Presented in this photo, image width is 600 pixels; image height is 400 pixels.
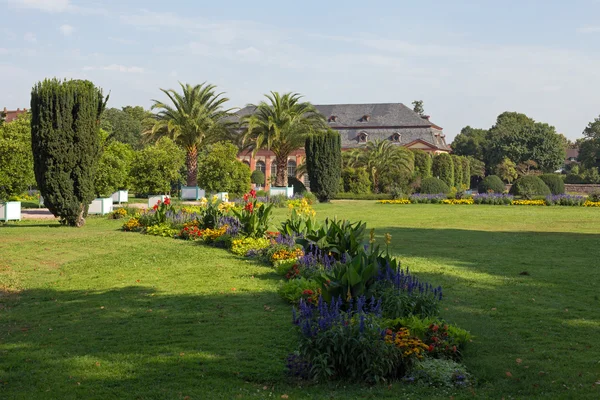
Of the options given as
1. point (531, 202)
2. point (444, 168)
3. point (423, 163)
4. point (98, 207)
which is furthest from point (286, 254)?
point (444, 168)

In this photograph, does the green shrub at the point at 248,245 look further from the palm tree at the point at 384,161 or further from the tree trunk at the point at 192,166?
the palm tree at the point at 384,161

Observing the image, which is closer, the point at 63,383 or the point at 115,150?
the point at 63,383

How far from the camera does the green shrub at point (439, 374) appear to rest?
529 centimetres

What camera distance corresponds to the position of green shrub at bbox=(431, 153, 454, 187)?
61.2 metres

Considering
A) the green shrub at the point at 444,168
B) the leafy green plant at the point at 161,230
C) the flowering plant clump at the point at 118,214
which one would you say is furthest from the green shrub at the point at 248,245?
the green shrub at the point at 444,168

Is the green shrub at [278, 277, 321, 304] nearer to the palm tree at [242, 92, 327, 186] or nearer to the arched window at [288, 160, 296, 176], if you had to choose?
the palm tree at [242, 92, 327, 186]

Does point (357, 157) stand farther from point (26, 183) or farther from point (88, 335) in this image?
point (88, 335)

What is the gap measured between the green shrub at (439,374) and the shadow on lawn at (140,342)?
1.23m

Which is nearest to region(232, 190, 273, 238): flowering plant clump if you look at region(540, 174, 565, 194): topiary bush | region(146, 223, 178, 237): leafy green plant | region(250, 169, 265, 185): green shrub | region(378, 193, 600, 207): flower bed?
region(146, 223, 178, 237): leafy green plant

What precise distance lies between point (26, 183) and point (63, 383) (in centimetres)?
1916

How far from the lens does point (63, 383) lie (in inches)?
209

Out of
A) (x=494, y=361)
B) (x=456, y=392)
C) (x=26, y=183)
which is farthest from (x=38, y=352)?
(x=26, y=183)

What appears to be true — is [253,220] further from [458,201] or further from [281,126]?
[281,126]

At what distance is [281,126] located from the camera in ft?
140
